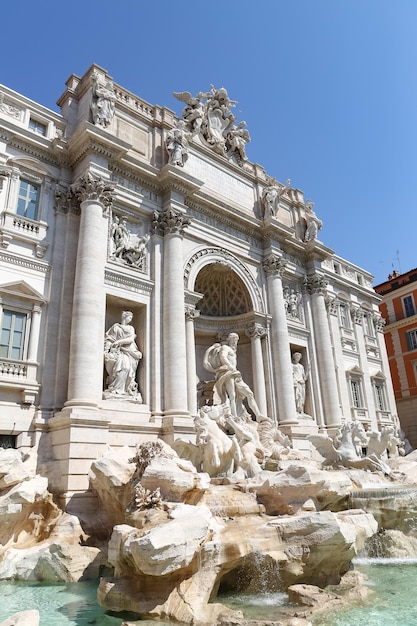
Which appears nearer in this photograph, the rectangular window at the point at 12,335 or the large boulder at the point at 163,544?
the large boulder at the point at 163,544

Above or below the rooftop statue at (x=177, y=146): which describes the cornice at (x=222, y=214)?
below

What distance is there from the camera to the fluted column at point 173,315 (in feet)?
46.8

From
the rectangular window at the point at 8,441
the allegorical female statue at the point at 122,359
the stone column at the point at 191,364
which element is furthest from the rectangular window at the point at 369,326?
the rectangular window at the point at 8,441

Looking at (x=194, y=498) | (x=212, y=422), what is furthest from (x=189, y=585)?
(x=212, y=422)

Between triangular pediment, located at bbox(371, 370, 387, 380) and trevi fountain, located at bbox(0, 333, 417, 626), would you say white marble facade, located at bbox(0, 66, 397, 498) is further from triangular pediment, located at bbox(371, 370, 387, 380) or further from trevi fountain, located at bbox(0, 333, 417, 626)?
triangular pediment, located at bbox(371, 370, 387, 380)

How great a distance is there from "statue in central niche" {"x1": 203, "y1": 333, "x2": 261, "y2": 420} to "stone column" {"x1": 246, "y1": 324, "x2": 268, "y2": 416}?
0.97 metres

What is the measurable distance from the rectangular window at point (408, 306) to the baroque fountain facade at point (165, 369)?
900cm

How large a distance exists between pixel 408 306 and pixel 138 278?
22.7 meters

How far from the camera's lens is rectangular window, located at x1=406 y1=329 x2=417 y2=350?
30625mm

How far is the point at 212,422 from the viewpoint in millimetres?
12062

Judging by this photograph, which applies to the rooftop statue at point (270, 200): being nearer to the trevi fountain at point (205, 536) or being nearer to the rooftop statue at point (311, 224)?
the rooftop statue at point (311, 224)

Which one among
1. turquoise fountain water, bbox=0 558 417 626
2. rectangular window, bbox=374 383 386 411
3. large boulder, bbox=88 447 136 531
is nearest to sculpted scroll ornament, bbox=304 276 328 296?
rectangular window, bbox=374 383 386 411

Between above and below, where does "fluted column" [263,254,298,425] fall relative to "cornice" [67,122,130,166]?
below

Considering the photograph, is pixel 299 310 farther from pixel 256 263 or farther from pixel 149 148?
pixel 149 148
